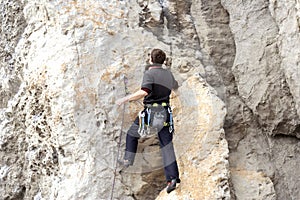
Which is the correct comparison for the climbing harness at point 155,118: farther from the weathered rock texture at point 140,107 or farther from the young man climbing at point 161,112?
the weathered rock texture at point 140,107

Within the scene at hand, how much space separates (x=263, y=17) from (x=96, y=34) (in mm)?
2532

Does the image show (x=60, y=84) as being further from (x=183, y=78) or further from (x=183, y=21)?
(x=183, y=21)

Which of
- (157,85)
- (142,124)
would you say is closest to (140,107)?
(142,124)

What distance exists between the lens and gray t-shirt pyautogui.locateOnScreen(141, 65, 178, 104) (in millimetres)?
5290

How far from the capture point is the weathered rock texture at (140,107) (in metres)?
5.81

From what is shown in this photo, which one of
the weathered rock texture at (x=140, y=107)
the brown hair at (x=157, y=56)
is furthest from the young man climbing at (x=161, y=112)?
the weathered rock texture at (x=140, y=107)

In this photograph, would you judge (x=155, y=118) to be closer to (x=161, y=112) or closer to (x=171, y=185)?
(x=161, y=112)

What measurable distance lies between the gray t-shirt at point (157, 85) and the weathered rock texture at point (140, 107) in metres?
0.66

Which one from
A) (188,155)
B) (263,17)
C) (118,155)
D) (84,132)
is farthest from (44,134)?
(263,17)

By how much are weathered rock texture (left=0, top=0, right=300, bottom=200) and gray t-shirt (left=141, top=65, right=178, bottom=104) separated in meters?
0.66

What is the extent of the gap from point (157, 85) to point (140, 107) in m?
0.80

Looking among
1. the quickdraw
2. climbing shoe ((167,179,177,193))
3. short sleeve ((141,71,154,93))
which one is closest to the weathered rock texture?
climbing shoe ((167,179,177,193))

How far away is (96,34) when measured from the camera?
630 cm

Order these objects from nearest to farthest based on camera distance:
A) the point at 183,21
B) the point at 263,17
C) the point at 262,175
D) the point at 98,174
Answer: the point at 98,174, the point at 262,175, the point at 263,17, the point at 183,21
